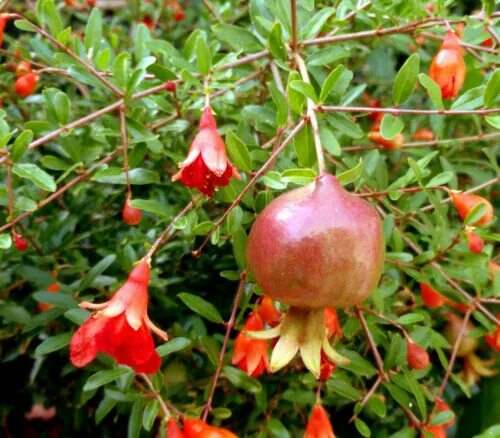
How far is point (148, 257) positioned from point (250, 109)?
27 centimetres

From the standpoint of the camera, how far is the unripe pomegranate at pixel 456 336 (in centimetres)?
117

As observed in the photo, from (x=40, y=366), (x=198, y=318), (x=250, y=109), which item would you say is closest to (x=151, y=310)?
(x=198, y=318)

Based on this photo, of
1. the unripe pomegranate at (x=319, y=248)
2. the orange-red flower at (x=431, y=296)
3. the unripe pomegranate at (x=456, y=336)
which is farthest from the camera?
the unripe pomegranate at (x=456, y=336)

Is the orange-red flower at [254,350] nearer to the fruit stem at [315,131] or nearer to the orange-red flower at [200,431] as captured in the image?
the orange-red flower at [200,431]

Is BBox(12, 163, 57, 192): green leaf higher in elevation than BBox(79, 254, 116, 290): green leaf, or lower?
higher

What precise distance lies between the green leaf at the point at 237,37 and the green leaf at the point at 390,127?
0.73 ft

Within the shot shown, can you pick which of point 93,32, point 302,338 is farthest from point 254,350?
point 93,32

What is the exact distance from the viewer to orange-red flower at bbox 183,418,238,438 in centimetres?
71

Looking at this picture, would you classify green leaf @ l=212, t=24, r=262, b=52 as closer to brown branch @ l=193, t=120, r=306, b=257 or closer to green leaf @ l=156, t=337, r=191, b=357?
brown branch @ l=193, t=120, r=306, b=257

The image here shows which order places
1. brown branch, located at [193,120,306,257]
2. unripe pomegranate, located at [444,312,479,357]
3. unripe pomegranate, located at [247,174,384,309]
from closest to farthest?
unripe pomegranate, located at [247,174,384,309] → brown branch, located at [193,120,306,257] → unripe pomegranate, located at [444,312,479,357]

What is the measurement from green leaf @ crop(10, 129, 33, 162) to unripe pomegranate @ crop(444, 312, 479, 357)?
0.77 meters

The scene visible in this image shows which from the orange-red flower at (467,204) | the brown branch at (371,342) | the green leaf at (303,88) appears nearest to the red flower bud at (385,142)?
the orange-red flower at (467,204)

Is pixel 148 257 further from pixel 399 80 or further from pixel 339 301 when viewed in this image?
pixel 399 80

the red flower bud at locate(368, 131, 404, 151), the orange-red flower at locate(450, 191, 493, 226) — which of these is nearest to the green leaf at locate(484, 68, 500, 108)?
the orange-red flower at locate(450, 191, 493, 226)
